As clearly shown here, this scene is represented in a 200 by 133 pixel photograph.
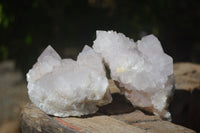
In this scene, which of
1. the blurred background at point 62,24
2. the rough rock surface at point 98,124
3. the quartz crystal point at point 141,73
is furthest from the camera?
the blurred background at point 62,24

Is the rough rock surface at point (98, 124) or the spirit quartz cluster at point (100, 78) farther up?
the spirit quartz cluster at point (100, 78)

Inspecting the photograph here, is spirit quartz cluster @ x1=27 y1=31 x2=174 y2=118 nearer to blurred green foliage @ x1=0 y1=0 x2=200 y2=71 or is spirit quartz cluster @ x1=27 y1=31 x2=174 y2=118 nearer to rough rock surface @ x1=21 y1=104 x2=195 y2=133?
rough rock surface @ x1=21 y1=104 x2=195 y2=133

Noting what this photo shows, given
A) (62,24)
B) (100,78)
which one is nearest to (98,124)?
(100,78)

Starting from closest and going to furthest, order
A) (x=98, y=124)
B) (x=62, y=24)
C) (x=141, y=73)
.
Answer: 1. (x=98, y=124)
2. (x=141, y=73)
3. (x=62, y=24)

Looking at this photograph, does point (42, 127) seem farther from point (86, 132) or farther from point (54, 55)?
point (54, 55)

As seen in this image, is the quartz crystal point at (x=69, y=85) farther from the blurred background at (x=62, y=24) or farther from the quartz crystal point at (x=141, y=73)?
the blurred background at (x=62, y=24)

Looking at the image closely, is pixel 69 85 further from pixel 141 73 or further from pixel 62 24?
pixel 62 24

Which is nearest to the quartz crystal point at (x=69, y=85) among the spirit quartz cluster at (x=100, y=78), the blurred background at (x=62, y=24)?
the spirit quartz cluster at (x=100, y=78)

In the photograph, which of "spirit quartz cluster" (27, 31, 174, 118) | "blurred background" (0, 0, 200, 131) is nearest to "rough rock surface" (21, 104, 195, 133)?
"spirit quartz cluster" (27, 31, 174, 118)

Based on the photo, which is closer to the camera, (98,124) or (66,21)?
(98,124)
